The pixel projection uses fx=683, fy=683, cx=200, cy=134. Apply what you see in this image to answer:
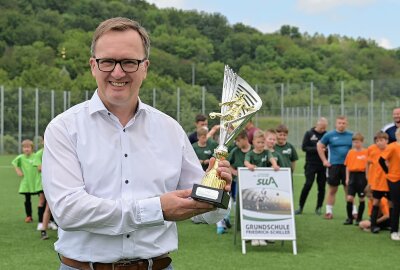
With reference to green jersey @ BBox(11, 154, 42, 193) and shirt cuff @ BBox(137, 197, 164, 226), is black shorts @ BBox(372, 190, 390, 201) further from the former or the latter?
shirt cuff @ BBox(137, 197, 164, 226)

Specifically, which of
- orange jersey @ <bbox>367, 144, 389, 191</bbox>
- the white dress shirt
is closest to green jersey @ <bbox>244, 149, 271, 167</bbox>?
orange jersey @ <bbox>367, 144, 389, 191</bbox>

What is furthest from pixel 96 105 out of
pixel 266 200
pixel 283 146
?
pixel 283 146

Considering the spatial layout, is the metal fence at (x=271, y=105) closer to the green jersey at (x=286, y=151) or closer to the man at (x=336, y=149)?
the man at (x=336, y=149)

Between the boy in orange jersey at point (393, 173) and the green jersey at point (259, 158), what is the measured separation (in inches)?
68.0

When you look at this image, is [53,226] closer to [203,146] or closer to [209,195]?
[203,146]

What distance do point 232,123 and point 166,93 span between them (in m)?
38.0

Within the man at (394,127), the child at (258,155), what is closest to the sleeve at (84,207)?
the child at (258,155)

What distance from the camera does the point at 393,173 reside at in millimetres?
10070

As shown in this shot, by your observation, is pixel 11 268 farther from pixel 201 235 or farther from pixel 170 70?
pixel 170 70

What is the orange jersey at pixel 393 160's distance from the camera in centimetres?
998

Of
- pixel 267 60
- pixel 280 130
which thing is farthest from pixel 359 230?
pixel 267 60

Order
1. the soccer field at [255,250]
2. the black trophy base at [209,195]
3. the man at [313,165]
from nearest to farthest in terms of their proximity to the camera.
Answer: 1. the black trophy base at [209,195]
2. the soccer field at [255,250]
3. the man at [313,165]

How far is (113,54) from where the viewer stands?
8.68 feet

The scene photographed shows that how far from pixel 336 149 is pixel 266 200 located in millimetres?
3392
